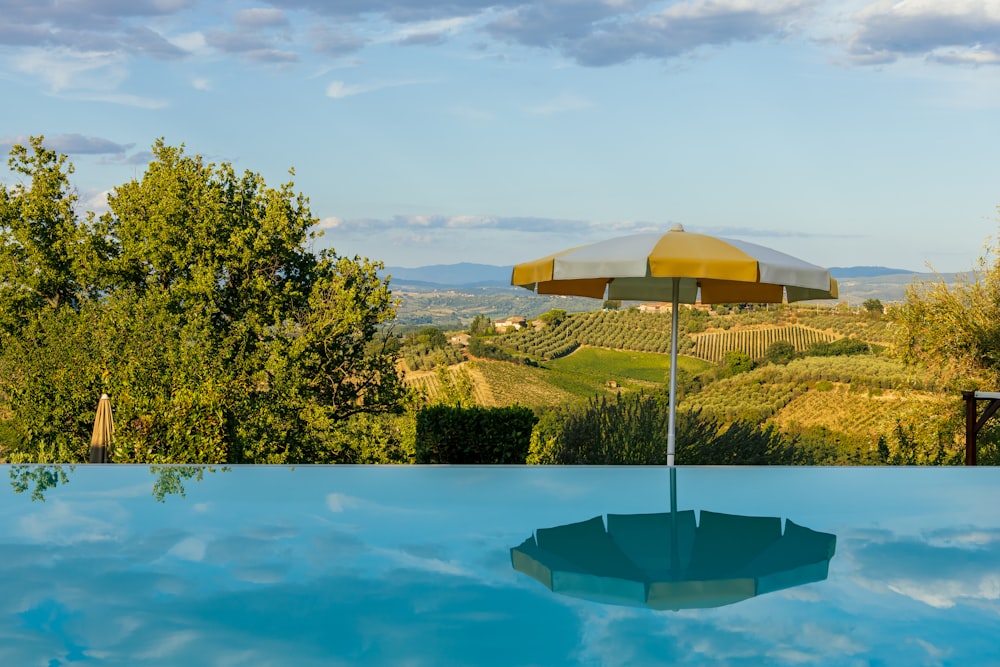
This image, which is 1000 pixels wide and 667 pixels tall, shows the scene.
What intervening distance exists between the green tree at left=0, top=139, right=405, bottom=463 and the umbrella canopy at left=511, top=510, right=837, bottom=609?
778 cm

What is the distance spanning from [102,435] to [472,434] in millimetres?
3801

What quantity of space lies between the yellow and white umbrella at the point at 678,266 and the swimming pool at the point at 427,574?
4.93ft

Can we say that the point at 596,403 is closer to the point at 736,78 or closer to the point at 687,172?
the point at 736,78

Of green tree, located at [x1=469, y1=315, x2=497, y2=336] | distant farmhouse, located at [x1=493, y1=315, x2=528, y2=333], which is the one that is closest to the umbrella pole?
green tree, located at [x1=469, y1=315, x2=497, y2=336]

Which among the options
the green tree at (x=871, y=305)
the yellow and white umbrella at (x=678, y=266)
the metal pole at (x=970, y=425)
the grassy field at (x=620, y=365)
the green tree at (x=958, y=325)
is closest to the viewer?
the yellow and white umbrella at (x=678, y=266)

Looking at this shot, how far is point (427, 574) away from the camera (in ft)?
13.1

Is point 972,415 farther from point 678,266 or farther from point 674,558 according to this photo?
point 674,558

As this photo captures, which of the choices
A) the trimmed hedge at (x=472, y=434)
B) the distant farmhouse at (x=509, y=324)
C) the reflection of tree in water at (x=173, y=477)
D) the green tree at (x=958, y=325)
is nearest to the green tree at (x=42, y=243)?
the trimmed hedge at (x=472, y=434)

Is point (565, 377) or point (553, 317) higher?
point (553, 317)

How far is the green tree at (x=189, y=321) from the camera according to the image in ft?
41.8

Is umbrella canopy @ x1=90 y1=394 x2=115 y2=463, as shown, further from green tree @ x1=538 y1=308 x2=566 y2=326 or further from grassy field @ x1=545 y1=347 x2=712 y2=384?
green tree @ x1=538 y1=308 x2=566 y2=326

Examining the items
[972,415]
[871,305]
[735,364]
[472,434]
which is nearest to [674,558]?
[972,415]

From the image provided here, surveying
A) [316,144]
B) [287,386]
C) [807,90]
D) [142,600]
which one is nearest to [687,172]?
[807,90]

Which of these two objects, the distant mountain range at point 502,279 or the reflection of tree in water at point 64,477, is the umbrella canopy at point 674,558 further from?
the distant mountain range at point 502,279
